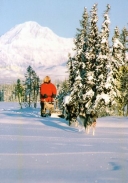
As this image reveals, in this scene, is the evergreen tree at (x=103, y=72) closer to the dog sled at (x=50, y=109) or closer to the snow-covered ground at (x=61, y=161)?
the dog sled at (x=50, y=109)

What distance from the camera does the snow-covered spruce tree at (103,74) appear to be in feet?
111

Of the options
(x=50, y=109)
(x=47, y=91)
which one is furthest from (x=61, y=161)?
(x=50, y=109)

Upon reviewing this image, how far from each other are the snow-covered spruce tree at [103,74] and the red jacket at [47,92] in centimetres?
1450

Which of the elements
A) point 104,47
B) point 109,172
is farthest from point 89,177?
point 104,47

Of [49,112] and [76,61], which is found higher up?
[76,61]

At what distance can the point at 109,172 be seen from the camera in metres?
6.70

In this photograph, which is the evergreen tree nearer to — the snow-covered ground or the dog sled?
the dog sled

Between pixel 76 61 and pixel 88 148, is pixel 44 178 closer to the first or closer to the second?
pixel 88 148

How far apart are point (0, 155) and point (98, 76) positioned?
2729 centimetres

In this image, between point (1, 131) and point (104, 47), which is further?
point (104, 47)

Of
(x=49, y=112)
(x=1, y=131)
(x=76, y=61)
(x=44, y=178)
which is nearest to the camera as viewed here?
(x=44, y=178)

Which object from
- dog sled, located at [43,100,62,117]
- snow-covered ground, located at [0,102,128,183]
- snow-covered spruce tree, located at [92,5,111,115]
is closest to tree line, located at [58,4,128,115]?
snow-covered spruce tree, located at [92,5,111,115]

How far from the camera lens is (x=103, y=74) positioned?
115 ft

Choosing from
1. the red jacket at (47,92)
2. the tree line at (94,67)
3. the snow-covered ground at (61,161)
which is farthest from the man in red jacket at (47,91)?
the tree line at (94,67)
